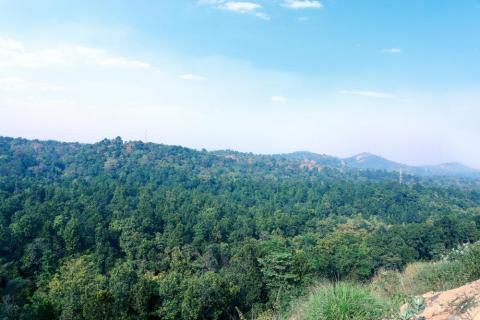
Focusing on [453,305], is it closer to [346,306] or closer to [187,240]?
[346,306]

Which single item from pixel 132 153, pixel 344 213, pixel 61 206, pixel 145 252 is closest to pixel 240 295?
pixel 145 252

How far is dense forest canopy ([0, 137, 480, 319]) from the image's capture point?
16.4 m

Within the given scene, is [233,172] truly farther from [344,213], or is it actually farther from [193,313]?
[193,313]

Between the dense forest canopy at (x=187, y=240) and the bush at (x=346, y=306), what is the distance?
59 centimetres

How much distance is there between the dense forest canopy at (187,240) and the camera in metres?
16.4

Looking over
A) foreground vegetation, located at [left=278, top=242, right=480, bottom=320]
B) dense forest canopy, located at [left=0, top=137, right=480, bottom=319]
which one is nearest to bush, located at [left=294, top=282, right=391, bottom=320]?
foreground vegetation, located at [left=278, top=242, right=480, bottom=320]

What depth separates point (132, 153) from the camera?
277 feet

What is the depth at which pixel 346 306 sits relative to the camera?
348 centimetres

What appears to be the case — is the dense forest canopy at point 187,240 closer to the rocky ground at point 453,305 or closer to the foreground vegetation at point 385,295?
the foreground vegetation at point 385,295

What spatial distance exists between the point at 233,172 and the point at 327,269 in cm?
7012

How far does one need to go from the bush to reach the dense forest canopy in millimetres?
589

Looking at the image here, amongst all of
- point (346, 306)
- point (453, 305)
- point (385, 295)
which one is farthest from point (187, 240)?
point (453, 305)

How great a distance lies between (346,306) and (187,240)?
28719 mm

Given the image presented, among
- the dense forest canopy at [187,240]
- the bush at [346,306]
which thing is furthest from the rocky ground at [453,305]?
the dense forest canopy at [187,240]
